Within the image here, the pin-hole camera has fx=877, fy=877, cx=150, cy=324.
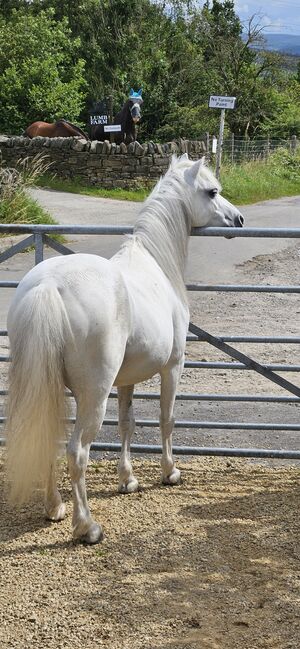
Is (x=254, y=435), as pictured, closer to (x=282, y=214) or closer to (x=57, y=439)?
(x=57, y=439)

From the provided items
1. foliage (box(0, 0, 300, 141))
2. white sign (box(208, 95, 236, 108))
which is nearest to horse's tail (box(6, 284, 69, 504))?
white sign (box(208, 95, 236, 108))

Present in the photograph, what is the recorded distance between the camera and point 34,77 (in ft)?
87.3

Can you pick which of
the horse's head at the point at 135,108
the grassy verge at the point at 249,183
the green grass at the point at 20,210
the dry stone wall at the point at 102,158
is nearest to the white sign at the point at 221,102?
the dry stone wall at the point at 102,158

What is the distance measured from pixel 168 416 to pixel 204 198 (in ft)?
4.34

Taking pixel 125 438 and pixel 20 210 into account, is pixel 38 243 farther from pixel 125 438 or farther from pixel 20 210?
pixel 20 210

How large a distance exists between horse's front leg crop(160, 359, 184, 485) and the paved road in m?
4.84

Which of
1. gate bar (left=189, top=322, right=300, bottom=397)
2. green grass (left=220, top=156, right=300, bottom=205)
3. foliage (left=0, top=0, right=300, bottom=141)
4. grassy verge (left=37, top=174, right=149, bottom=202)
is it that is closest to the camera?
gate bar (left=189, top=322, right=300, bottom=397)

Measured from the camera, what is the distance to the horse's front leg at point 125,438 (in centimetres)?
519

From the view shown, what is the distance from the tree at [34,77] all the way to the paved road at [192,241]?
6.52 meters

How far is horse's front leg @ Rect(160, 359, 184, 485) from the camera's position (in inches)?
201

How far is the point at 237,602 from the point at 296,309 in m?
7.60

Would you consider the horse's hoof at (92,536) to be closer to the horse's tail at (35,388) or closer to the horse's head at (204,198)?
the horse's tail at (35,388)

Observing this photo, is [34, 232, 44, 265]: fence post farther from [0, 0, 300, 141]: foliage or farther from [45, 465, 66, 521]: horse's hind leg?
[0, 0, 300, 141]: foliage

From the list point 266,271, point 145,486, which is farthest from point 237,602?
point 266,271
